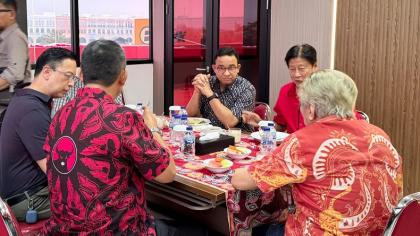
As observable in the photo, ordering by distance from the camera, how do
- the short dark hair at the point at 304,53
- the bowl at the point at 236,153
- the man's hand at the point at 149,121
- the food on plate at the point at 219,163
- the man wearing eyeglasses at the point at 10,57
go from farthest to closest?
the man wearing eyeglasses at the point at 10,57
the short dark hair at the point at 304,53
the bowl at the point at 236,153
the man's hand at the point at 149,121
the food on plate at the point at 219,163

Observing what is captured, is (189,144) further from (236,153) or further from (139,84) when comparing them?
(139,84)

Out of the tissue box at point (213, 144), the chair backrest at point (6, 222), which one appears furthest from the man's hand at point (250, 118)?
the chair backrest at point (6, 222)

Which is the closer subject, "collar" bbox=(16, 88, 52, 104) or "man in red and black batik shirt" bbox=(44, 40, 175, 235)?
"man in red and black batik shirt" bbox=(44, 40, 175, 235)

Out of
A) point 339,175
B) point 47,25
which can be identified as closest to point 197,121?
point 339,175

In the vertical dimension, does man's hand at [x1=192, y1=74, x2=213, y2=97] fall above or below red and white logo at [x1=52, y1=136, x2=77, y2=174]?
above

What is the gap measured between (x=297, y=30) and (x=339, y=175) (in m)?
3.25

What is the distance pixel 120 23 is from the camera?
5910mm

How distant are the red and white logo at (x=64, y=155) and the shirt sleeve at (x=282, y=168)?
66 cm

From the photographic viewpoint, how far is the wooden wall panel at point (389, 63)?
3.63m

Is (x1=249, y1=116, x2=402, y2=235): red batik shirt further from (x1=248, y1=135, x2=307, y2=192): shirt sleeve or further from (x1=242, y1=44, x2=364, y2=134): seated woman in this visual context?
(x1=242, y1=44, x2=364, y2=134): seated woman

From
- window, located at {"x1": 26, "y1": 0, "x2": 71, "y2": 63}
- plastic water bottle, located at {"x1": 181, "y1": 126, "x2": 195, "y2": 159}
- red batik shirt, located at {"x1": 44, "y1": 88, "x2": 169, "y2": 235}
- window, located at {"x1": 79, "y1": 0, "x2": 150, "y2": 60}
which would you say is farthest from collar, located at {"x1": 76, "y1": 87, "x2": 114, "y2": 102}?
window, located at {"x1": 79, "y1": 0, "x2": 150, "y2": 60}

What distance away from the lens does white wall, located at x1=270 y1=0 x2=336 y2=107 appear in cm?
428

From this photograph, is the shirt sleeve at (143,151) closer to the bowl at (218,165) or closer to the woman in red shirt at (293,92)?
the bowl at (218,165)

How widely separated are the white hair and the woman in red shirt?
1329mm
